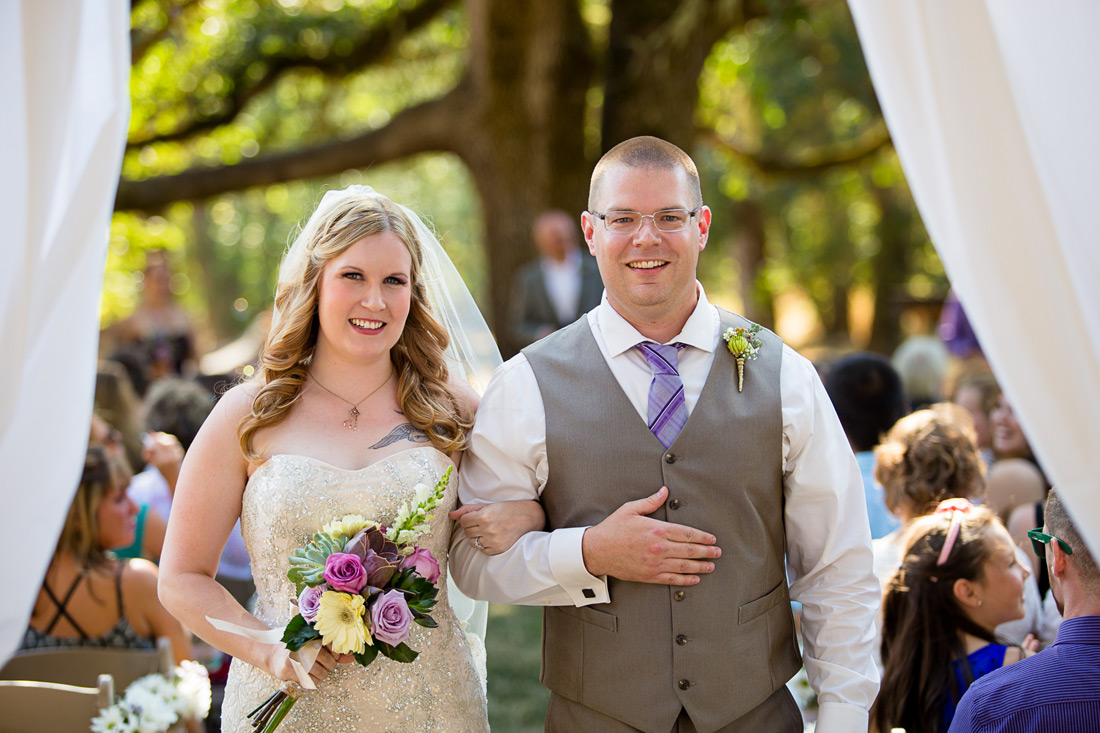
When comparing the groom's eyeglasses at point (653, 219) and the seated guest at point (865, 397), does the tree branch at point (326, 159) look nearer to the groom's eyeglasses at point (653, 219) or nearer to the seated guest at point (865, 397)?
the seated guest at point (865, 397)

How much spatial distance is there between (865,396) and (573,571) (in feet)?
7.33

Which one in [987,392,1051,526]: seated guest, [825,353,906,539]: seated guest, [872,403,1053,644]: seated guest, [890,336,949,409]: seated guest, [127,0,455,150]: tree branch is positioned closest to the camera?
[872,403,1053,644]: seated guest

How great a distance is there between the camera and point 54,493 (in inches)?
80.7

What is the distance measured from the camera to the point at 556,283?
737 cm

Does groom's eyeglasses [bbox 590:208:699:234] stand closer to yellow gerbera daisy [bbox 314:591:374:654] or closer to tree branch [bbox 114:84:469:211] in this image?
yellow gerbera daisy [bbox 314:591:374:654]

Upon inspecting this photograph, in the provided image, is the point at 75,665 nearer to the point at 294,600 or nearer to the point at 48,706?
the point at 48,706

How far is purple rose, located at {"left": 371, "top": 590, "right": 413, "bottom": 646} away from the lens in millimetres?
2262

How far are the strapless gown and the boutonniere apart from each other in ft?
2.75

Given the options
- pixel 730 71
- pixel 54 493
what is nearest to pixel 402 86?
pixel 730 71

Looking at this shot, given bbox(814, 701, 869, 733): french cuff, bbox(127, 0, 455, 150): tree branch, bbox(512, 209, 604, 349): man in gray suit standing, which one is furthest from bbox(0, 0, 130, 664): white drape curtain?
bbox(127, 0, 455, 150): tree branch

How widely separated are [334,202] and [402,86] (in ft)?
41.4

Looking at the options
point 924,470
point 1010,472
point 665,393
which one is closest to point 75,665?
point 665,393

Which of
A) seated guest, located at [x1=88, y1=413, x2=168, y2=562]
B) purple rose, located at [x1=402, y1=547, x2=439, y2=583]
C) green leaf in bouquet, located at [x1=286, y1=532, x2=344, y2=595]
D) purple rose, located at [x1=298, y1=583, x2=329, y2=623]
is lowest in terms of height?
seated guest, located at [x1=88, y1=413, x2=168, y2=562]

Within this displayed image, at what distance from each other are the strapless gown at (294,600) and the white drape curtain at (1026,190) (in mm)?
1468
